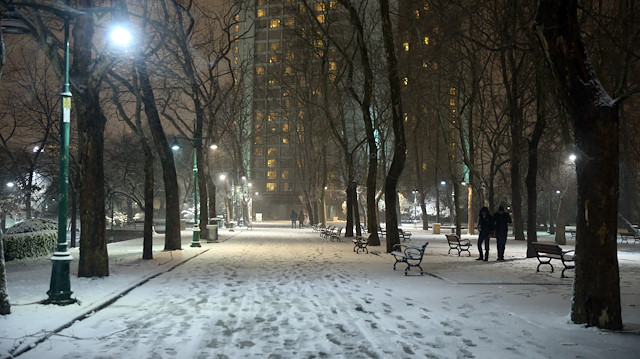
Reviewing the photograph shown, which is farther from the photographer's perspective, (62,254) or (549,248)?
(549,248)

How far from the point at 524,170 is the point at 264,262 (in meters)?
36.6

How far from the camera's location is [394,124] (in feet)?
74.9

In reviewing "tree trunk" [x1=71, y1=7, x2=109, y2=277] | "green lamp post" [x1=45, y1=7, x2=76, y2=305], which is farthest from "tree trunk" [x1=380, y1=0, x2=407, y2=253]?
"green lamp post" [x1=45, y1=7, x2=76, y2=305]

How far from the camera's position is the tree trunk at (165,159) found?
20188 millimetres

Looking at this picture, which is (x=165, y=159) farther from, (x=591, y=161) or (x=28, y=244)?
(x=591, y=161)

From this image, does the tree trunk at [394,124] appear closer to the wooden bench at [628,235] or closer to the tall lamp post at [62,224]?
the tall lamp post at [62,224]

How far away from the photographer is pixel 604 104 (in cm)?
770

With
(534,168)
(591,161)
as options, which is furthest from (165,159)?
(591,161)

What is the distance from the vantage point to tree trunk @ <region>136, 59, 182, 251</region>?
20.2 meters

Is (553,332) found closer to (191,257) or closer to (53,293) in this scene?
(53,293)

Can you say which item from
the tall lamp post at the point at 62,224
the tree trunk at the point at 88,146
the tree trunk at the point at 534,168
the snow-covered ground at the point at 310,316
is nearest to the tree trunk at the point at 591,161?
the snow-covered ground at the point at 310,316

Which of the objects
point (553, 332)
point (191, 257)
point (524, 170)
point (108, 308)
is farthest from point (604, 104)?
point (524, 170)

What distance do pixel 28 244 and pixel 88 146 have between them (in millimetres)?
8878

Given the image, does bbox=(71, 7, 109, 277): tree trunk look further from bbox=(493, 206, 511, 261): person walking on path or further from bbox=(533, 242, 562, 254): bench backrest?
bbox=(493, 206, 511, 261): person walking on path
